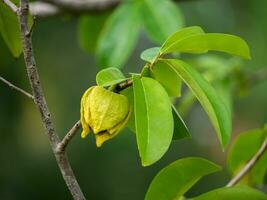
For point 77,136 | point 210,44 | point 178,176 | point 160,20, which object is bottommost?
point 77,136

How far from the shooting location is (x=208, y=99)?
3.01 feet

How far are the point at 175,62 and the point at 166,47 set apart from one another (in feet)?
0.08

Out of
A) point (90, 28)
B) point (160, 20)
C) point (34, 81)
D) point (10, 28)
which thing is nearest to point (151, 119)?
point (34, 81)

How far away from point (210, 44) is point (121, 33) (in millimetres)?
709

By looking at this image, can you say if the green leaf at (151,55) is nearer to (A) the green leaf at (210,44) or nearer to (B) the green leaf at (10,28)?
(A) the green leaf at (210,44)

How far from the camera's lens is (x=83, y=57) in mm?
4176

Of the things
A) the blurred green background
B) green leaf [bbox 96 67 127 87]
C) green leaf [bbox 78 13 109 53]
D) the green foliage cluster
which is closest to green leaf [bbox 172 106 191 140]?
the green foliage cluster

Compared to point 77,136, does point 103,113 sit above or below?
above

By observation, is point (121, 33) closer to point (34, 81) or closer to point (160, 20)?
point (160, 20)

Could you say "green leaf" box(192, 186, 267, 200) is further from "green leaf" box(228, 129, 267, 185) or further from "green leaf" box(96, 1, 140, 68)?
"green leaf" box(96, 1, 140, 68)

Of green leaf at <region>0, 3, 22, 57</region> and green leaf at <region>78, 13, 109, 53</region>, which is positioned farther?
green leaf at <region>78, 13, 109, 53</region>

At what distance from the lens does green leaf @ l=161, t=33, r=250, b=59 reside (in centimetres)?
92

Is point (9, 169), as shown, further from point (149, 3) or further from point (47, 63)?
point (149, 3)

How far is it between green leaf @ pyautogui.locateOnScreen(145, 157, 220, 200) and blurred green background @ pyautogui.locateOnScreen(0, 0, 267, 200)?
8.83 feet
